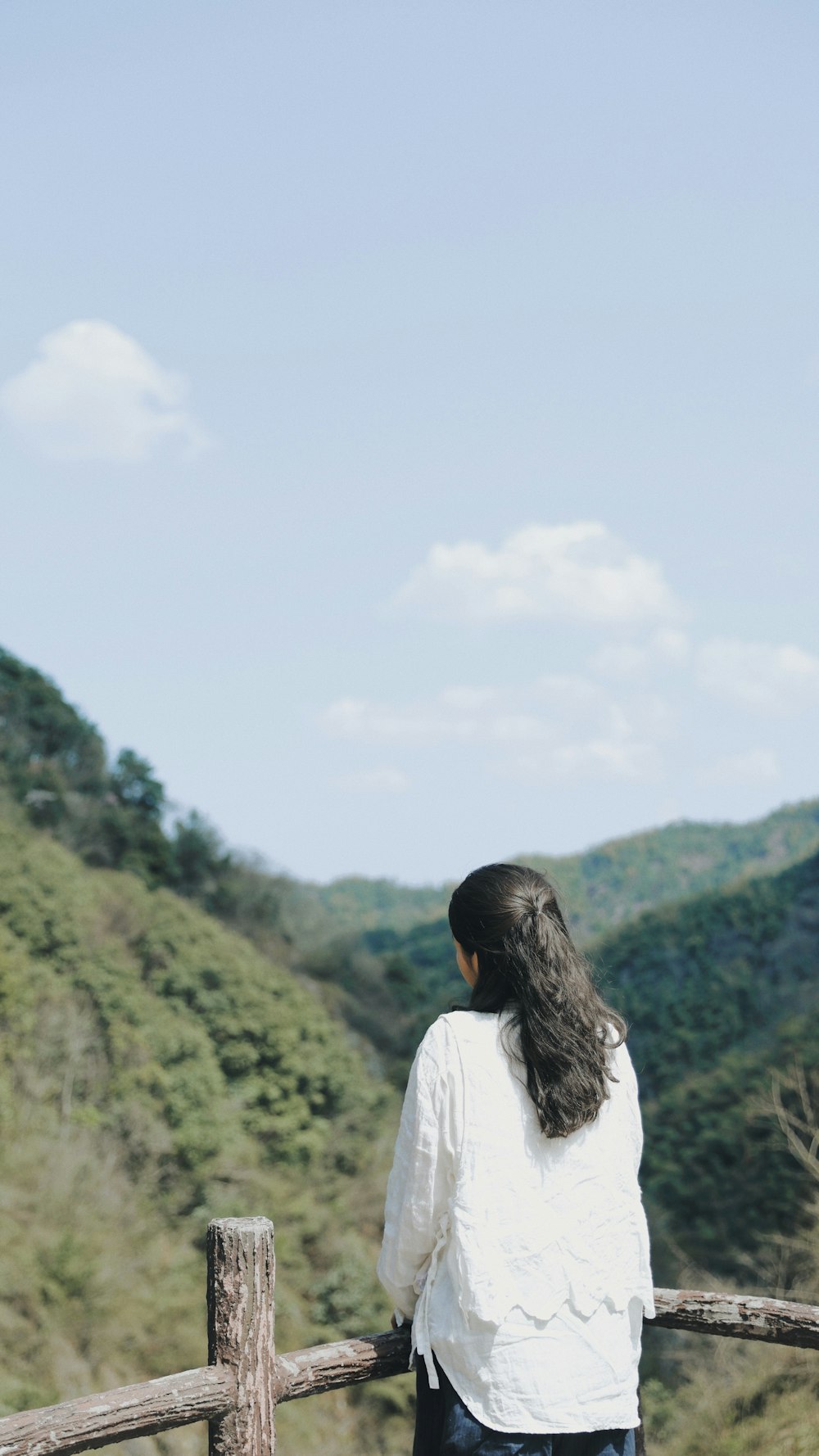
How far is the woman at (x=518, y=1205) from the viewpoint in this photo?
1733 millimetres

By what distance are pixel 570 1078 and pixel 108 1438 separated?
3.33 feet

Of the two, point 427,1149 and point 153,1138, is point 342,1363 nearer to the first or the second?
point 427,1149

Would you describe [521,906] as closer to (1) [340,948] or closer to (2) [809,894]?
(1) [340,948]

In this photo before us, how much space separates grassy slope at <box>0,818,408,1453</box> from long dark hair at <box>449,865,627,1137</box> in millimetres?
8149

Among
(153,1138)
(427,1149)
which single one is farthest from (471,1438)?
(153,1138)

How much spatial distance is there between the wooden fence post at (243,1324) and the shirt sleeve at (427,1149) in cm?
34

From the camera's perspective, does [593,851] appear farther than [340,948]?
Yes

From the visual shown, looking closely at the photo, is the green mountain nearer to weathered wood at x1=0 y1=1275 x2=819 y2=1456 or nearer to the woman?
weathered wood at x1=0 y1=1275 x2=819 y2=1456

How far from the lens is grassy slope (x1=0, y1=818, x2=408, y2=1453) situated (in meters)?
9.92

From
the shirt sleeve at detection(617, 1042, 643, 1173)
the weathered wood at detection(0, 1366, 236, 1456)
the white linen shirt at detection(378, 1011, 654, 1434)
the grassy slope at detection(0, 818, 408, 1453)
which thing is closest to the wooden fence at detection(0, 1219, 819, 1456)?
the weathered wood at detection(0, 1366, 236, 1456)

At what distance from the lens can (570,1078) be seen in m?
1.79

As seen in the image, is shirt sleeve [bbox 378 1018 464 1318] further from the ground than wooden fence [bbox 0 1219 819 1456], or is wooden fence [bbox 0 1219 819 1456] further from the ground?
shirt sleeve [bbox 378 1018 464 1318]

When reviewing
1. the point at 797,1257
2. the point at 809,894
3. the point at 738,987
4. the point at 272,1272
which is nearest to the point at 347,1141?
the point at 797,1257

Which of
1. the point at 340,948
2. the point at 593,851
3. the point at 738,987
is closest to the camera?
the point at 340,948
